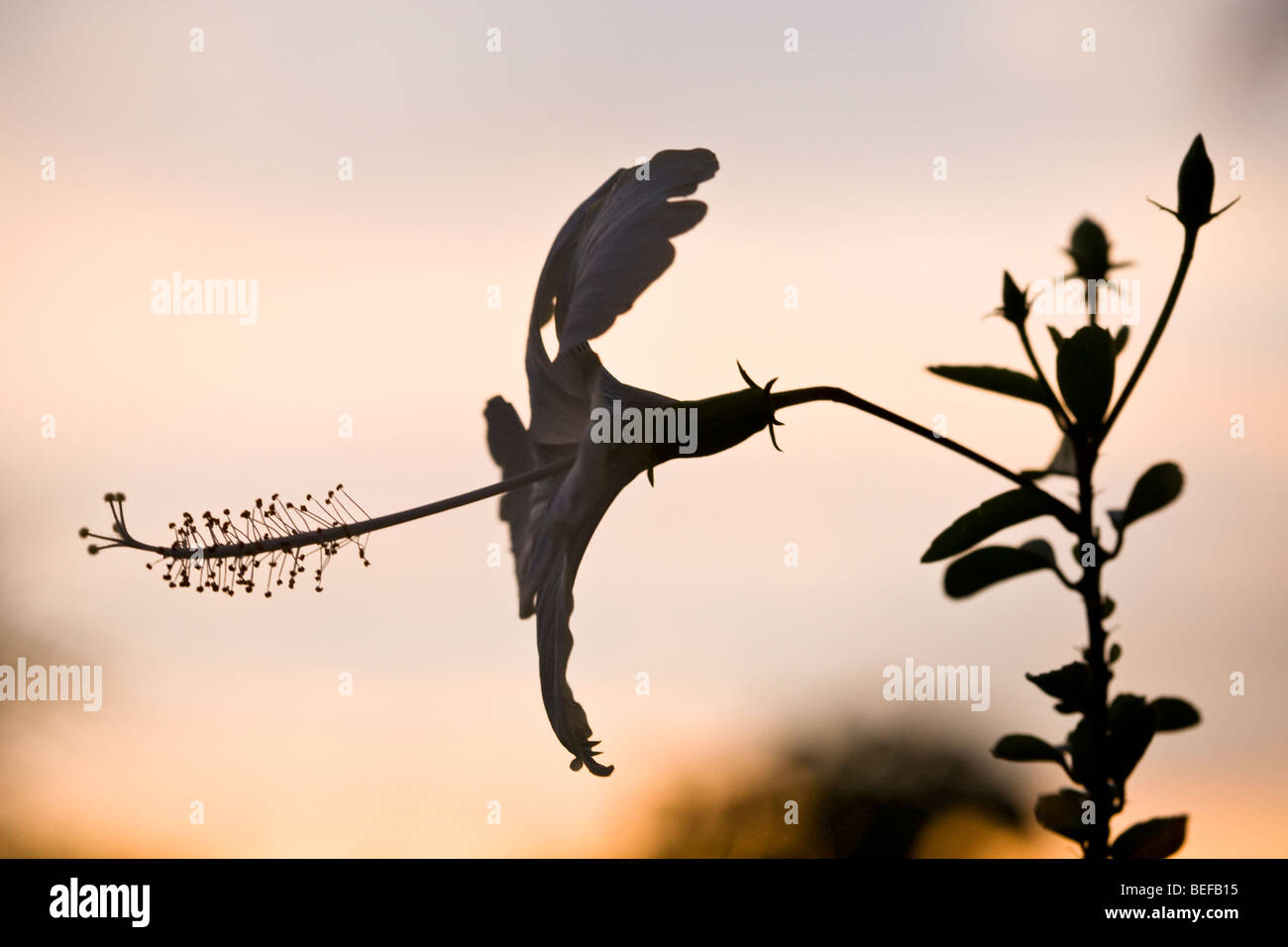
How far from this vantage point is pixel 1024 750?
121cm

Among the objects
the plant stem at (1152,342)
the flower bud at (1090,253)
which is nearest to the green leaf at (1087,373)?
the plant stem at (1152,342)

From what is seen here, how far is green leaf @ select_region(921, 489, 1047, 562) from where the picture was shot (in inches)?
45.7

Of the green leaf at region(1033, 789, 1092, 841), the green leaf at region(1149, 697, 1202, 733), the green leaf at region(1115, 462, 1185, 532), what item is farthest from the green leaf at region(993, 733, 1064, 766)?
the green leaf at region(1115, 462, 1185, 532)

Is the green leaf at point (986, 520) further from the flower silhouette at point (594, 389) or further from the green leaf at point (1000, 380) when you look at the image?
the flower silhouette at point (594, 389)

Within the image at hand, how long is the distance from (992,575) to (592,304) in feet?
2.05

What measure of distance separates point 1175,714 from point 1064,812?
27 centimetres

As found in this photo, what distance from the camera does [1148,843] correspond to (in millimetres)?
1104

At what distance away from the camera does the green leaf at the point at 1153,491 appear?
1.22 m

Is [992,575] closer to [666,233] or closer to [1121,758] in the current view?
[1121,758]

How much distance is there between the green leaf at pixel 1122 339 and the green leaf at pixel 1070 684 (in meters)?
0.58

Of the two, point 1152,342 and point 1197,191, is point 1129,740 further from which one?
point 1197,191

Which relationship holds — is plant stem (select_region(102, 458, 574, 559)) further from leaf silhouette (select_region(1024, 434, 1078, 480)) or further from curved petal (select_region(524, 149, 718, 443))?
leaf silhouette (select_region(1024, 434, 1078, 480))

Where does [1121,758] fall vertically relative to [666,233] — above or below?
below
